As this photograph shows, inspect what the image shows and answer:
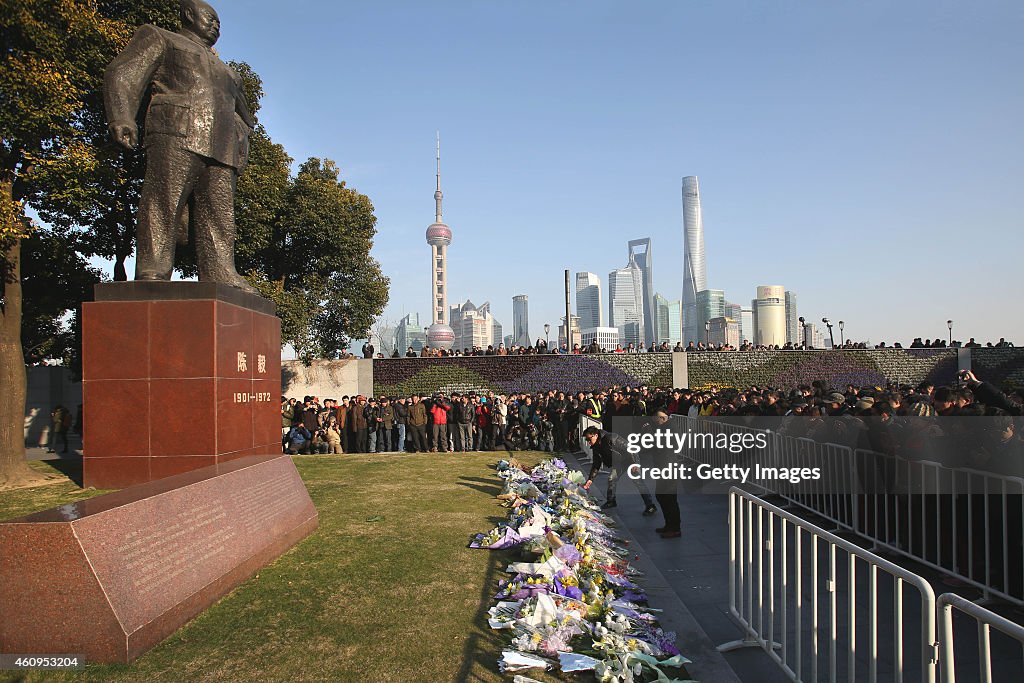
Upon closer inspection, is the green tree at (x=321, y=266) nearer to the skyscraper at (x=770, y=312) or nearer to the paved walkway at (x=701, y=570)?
the paved walkway at (x=701, y=570)

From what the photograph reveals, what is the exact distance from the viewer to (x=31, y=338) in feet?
61.0

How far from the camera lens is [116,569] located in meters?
3.51

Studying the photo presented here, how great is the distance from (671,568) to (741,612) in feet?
5.46

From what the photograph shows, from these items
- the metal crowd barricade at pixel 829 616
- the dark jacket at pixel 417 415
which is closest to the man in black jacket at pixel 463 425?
the dark jacket at pixel 417 415

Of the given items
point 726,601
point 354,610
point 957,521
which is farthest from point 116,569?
point 957,521

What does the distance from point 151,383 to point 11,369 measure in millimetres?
5476

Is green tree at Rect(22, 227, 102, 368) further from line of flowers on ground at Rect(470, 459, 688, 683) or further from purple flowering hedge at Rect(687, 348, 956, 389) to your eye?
purple flowering hedge at Rect(687, 348, 956, 389)

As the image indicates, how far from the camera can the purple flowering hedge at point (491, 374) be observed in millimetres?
27672

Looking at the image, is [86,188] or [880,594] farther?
[86,188]

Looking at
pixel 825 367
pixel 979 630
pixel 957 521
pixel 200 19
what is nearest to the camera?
pixel 979 630

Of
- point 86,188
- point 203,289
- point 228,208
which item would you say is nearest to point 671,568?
point 203,289

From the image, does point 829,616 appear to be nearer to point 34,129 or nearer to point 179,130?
point 179,130

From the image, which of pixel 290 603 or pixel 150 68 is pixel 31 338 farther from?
pixel 290 603

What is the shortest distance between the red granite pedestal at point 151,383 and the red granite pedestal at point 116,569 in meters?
2.62
